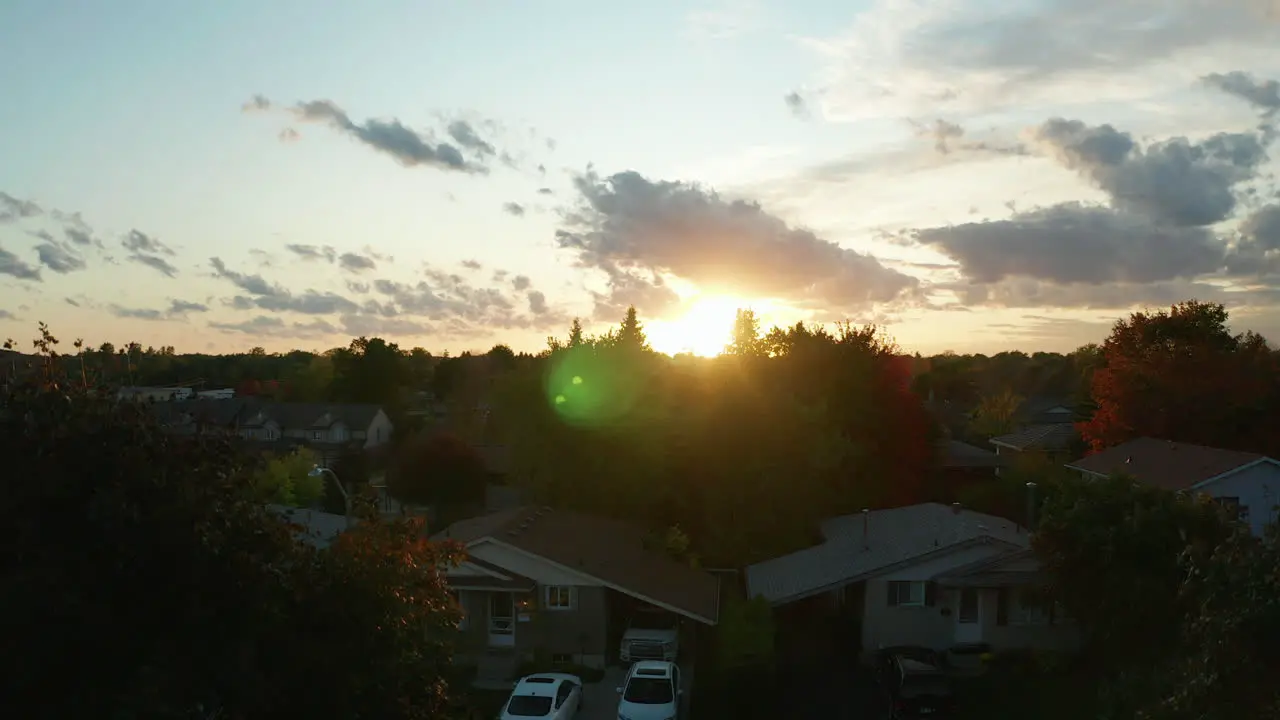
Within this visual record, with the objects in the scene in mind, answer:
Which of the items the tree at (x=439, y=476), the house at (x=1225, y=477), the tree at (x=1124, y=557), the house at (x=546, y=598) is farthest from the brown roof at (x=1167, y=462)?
the tree at (x=439, y=476)

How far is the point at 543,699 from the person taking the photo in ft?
74.6

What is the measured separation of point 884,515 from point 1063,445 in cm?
3259

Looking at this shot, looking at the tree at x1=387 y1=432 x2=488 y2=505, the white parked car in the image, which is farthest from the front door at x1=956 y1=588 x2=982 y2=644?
the tree at x1=387 y1=432 x2=488 y2=505

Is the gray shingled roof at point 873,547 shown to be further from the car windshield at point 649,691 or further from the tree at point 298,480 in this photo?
the tree at point 298,480

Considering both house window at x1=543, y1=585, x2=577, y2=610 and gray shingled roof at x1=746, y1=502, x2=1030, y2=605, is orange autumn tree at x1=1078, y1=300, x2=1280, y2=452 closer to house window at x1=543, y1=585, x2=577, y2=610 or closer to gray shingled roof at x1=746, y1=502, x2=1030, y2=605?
gray shingled roof at x1=746, y1=502, x2=1030, y2=605

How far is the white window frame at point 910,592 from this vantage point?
2886 cm

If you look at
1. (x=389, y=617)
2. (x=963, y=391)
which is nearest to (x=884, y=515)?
(x=389, y=617)

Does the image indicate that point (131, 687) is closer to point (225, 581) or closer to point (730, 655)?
point (225, 581)

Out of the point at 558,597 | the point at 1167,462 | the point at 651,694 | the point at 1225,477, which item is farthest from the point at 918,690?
the point at 1167,462

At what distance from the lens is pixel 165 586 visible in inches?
369

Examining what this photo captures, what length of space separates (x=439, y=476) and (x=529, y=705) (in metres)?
37.3

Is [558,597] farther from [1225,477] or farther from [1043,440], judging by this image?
[1043,440]

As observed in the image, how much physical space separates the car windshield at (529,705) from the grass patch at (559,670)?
4964mm

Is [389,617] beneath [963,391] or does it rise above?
beneath
